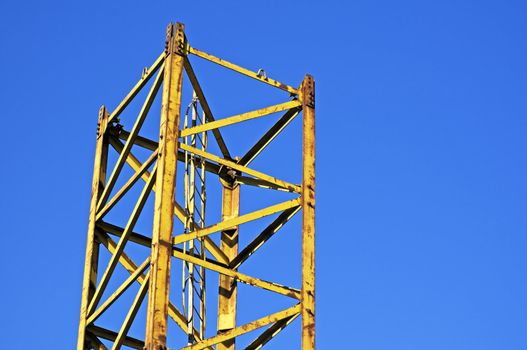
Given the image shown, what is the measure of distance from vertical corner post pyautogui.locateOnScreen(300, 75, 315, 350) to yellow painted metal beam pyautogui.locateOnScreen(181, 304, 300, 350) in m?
0.21

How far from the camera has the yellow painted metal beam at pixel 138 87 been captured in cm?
2080

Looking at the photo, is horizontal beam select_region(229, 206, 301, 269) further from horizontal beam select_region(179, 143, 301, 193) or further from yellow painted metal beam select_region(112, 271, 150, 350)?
yellow painted metal beam select_region(112, 271, 150, 350)

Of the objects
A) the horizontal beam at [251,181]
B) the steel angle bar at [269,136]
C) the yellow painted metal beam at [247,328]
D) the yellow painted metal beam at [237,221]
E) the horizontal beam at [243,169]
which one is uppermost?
the steel angle bar at [269,136]

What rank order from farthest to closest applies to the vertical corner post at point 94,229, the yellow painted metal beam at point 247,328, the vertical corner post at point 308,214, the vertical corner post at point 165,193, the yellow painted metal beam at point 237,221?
the vertical corner post at point 94,229 → the vertical corner post at point 308,214 → the yellow painted metal beam at point 237,221 → the yellow painted metal beam at point 247,328 → the vertical corner post at point 165,193

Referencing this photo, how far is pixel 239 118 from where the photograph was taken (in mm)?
20750

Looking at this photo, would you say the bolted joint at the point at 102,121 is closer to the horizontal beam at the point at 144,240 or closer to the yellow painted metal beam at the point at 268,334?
the horizontal beam at the point at 144,240

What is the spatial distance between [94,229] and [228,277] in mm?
2289

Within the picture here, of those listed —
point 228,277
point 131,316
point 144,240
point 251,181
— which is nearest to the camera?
point 131,316

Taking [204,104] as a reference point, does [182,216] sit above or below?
below

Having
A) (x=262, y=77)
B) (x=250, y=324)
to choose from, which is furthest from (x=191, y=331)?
(x=262, y=77)

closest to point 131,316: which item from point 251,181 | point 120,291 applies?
point 120,291

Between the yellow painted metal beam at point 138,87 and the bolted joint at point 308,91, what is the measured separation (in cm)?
242

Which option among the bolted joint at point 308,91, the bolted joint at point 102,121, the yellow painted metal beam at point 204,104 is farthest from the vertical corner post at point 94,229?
the bolted joint at point 308,91

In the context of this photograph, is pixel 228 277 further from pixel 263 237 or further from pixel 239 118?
pixel 239 118
